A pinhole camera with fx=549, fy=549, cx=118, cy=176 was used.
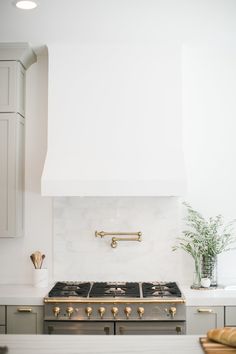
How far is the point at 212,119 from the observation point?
4555mm

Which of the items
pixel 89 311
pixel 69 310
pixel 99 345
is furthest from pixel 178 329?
pixel 99 345

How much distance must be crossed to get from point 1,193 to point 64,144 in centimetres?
62

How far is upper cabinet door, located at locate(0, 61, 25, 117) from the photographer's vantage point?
4.28m

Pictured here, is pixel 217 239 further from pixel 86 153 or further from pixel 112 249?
pixel 86 153

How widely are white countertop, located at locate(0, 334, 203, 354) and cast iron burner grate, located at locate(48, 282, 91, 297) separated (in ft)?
4.51

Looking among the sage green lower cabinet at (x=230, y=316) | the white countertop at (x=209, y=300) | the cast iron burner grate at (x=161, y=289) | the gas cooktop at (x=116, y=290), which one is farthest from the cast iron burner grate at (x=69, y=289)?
the sage green lower cabinet at (x=230, y=316)

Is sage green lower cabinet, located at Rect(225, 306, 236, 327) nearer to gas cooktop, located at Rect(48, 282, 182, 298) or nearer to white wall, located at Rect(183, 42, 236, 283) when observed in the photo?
gas cooktop, located at Rect(48, 282, 182, 298)

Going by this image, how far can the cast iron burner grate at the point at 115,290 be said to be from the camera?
3937 millimetres

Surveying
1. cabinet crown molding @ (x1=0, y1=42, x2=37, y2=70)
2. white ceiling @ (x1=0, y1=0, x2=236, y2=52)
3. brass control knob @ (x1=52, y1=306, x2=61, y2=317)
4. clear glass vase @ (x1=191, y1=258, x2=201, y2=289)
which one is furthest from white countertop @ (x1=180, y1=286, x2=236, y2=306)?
cabinet crown molding @ (x1=0, y1=42, x2=37, y2=70)

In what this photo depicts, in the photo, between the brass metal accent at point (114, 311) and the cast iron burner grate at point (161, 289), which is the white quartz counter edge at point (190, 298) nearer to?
the cast iron burner grate at point (161, 289)

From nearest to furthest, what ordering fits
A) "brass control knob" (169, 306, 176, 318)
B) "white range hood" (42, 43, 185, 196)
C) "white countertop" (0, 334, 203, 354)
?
"white countertop" (0, 334, 203, 354)
"brass control knob" (169, 306, 176, 318)
"white range hood" (42, 43, 185, 196)

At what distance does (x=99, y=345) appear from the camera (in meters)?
2.41

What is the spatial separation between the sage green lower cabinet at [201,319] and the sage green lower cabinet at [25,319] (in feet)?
3.45

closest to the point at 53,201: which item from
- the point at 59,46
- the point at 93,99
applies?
the point at 93,99
